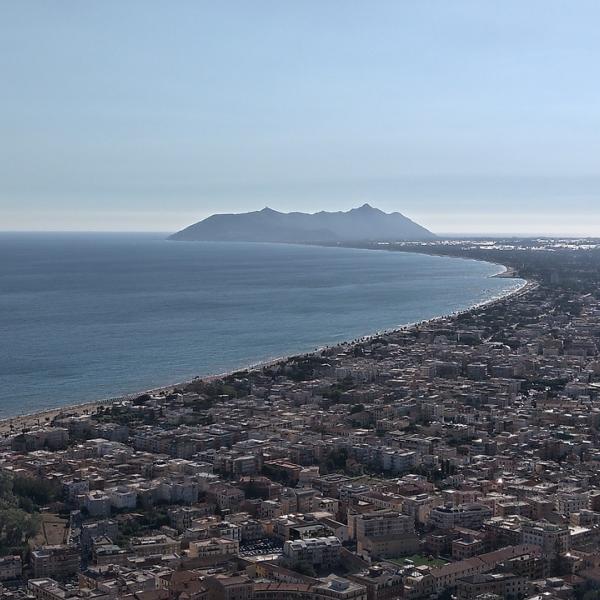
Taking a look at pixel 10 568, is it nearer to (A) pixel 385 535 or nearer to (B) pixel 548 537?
(A) pixel 385 535

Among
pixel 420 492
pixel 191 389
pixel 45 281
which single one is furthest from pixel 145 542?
pixel 45 281

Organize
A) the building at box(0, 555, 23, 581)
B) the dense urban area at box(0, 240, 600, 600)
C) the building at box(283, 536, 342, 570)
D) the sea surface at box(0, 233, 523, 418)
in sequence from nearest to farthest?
1. the dense urban area at box(0, 240, 600, 600)
2. the building at box(0, 555, 23, 581)
3. the building at box(283, 536, 342, 570)
4. the sea surface at box(0, 233, 523, 418)

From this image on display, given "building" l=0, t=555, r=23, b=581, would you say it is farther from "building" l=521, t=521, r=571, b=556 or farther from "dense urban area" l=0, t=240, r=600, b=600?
"building" l=521, t=521, r=571, b=556

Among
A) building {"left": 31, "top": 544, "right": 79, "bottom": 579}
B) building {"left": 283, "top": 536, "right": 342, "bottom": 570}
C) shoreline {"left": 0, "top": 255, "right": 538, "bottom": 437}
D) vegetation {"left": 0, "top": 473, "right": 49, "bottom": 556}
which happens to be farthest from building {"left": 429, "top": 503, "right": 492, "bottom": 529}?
shoreline {"left": 0, "top": 255, "right": 538, "bottom": 437}

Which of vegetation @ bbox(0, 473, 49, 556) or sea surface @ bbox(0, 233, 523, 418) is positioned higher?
sea surface @ bbox(0, 233, 523, 418)

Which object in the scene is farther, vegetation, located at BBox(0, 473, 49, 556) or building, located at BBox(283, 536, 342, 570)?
vegetation, located at BBox(0, 473, 49, 556)

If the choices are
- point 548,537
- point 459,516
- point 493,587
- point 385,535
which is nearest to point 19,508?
point 385,535

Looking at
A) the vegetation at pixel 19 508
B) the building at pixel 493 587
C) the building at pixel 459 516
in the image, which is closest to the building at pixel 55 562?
the vegetation at pixel 19 508

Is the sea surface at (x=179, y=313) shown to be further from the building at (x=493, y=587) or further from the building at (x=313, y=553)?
the building at (x=493, y=587)
